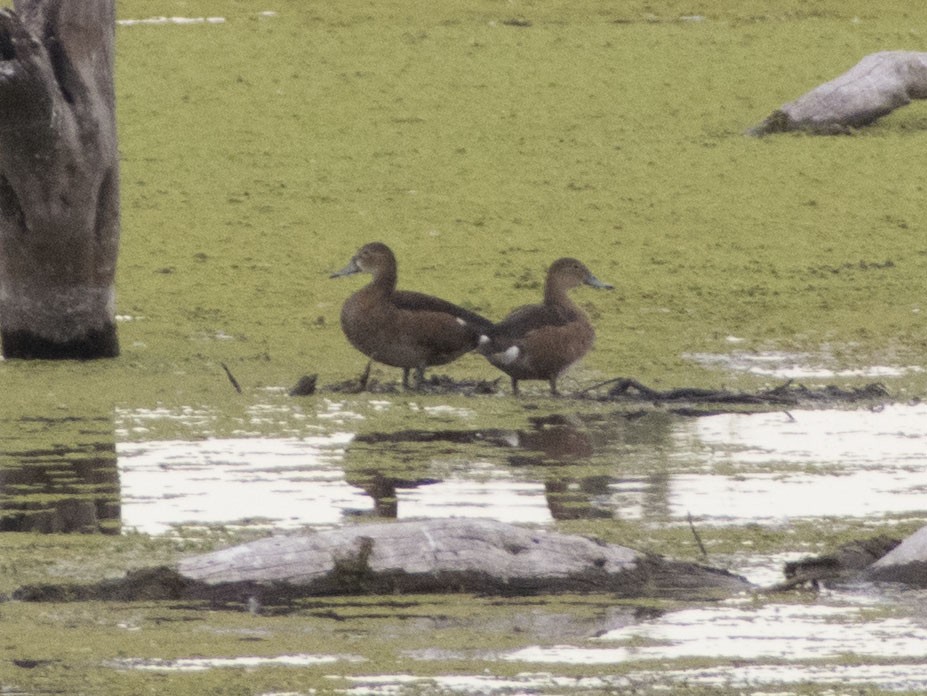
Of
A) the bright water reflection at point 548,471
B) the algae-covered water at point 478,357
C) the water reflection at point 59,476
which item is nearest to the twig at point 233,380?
the algae-covered water at point 478,357

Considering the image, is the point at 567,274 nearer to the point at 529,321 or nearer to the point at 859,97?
the point at 529,321

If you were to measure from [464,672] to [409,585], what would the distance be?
30.3 inches

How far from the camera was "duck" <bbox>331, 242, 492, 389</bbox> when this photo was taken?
10648mm

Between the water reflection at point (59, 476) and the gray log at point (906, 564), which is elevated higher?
the gray log at point (906, 564)

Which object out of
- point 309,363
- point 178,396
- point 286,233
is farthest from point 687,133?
point 178,396

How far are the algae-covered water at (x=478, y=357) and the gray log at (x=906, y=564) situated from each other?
0.10 meters

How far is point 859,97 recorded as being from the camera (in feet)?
58.3

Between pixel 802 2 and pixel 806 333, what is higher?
pixel 802 2

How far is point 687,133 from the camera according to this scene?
18328 mm

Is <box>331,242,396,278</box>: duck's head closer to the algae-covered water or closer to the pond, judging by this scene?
the algae-covered water

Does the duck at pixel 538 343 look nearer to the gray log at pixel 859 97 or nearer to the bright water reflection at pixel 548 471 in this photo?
the bright water reflection at pixel 548 471

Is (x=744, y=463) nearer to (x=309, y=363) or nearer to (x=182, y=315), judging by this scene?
(x=309, y=363)

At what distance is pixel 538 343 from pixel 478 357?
171 cm

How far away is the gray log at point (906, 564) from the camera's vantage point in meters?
6.56
